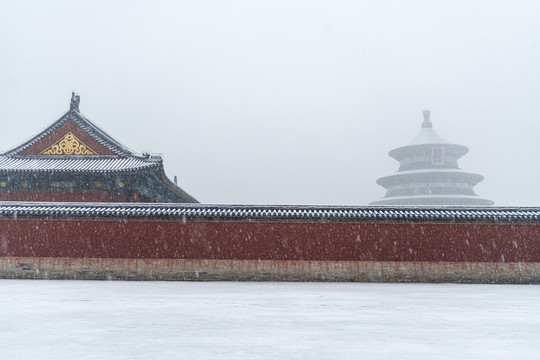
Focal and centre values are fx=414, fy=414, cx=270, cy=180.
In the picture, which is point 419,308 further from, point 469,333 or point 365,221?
point 365,221

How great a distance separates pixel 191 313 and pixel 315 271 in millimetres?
7653

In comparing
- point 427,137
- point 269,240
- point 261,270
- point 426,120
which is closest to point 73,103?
point 269,240

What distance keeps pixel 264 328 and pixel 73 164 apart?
15.1 meters

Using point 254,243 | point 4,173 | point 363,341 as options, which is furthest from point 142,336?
point 4,173

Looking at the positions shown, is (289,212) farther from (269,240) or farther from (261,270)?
(261,270)

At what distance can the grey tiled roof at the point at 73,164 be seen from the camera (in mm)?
16750

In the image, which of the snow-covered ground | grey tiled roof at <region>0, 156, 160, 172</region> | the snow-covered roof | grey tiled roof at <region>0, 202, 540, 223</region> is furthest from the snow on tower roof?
the snow-covered ground

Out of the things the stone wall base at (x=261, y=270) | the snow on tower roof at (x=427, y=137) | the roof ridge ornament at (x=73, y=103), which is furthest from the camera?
the snow on tower roof at (x=427, y=137)

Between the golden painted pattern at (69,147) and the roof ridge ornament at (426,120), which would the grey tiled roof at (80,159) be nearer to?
the golden painted pattern at (69,147)

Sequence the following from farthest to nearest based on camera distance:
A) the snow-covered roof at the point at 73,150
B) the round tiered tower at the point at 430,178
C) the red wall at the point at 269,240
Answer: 1. the round tiered tower at the point at 430,178
2. the snow-covered roof at the point at 73,150
3. the red wall at the point at 269,240

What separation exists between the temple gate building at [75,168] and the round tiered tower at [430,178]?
2076 cm

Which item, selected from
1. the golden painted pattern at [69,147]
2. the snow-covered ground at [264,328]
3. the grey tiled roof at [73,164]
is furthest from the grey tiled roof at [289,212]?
the snow-covered ground at [264,328]

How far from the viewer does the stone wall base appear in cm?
1289

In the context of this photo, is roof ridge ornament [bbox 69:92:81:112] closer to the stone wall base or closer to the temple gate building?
the temple gate building
